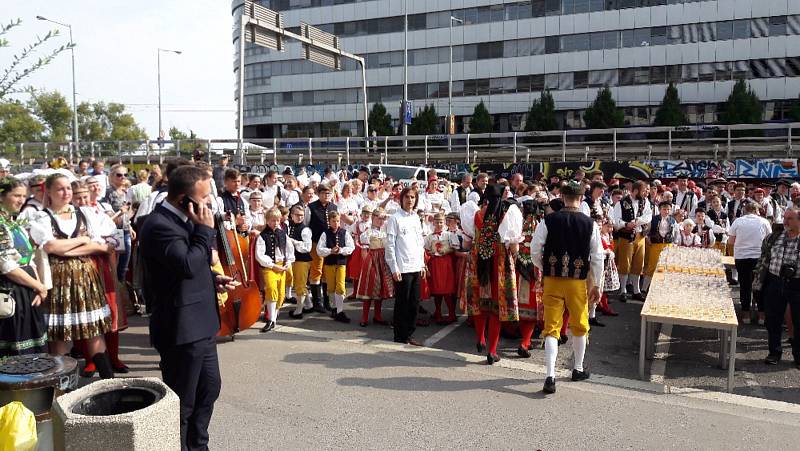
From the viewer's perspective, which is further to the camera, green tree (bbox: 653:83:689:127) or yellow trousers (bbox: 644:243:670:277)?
green tree (bbox: 653:83:689:127)

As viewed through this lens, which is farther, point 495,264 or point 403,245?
point 403,245

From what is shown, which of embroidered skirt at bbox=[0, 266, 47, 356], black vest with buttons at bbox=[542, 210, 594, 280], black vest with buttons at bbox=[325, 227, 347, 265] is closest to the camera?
embroidered skirt at bbox=[0, 266, 47, 356]

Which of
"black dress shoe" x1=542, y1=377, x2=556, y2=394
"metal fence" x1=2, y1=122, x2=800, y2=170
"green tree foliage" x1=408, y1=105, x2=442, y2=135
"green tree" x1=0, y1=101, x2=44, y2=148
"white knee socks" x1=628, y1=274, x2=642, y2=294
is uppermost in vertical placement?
"green tree foliage" x1=408, y1=105, x2=442, y2=135

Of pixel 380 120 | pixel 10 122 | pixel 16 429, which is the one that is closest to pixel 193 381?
pixel 16 429

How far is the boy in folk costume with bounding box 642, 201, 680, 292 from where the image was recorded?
395 inches

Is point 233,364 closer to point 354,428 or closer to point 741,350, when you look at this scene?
point 354,428

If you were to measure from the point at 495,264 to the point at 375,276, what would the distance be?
6.53 feet

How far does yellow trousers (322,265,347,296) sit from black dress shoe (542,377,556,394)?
358cm

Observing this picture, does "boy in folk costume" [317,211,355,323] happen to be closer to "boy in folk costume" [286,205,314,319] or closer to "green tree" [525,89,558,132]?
"boy in folk costume" [286,205,314,319]

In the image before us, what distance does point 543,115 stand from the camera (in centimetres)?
3916

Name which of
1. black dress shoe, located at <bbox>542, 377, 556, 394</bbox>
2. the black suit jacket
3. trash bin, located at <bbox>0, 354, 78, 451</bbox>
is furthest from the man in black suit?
black dress shoe, located at <bbox>542, 377, 556, 394</bbox>

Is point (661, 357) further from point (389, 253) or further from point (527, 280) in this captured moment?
point (389, 253)

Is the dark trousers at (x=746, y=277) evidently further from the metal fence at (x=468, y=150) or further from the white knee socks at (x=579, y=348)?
the metal fence at (x=468, y=150)

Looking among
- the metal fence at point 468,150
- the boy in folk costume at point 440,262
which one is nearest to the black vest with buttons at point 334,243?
the boy in folk costume at point 440,262
